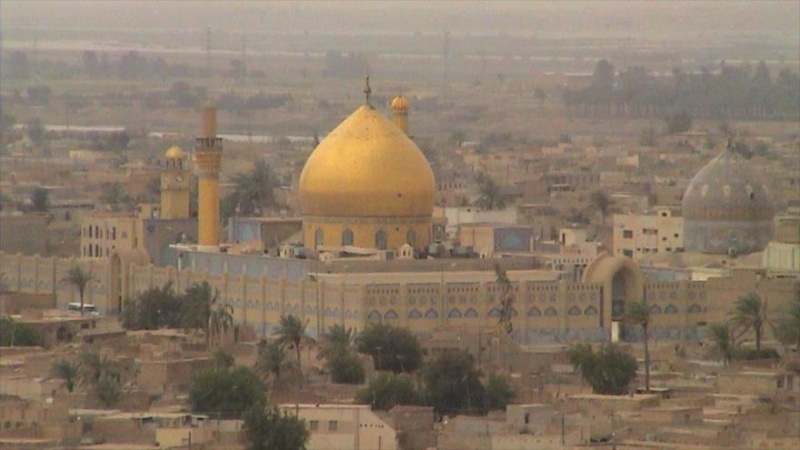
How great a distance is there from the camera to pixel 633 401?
38344mm

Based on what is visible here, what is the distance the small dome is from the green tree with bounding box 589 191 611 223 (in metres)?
10.4

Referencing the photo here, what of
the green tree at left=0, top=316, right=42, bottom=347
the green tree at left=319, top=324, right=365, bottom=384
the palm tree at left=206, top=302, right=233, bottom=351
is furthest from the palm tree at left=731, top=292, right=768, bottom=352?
the green tree at left=0, top=316, right=42, bottom=347

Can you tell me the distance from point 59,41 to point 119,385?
143106 mm

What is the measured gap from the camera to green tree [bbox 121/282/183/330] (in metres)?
48.6

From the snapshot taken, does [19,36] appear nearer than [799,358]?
No

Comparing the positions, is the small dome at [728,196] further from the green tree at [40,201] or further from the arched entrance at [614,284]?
the green tree at [40,201]

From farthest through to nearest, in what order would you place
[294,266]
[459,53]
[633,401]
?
[459,53]
[294,266]
[633,401]

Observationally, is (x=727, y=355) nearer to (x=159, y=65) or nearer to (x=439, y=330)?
(x=439, y=330)

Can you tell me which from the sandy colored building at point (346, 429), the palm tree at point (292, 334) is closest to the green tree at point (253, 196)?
the palm tree at point (292, 334)

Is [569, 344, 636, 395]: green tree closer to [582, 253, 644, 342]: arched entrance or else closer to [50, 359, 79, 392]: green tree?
[50, 359, 79, 392]: green tree

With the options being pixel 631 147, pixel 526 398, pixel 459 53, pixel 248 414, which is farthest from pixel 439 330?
pixel 459 53

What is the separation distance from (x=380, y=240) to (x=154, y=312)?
4.53m

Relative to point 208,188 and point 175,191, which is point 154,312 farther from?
point 175,191

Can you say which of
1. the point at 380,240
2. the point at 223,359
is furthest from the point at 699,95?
the point at 223,359
